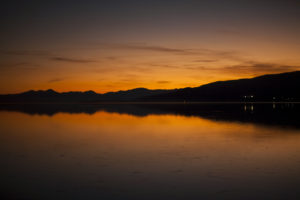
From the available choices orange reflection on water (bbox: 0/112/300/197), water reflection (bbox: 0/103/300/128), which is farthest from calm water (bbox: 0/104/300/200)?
water reflection (bbox: 0/103/300/128)

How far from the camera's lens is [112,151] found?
1522 cm

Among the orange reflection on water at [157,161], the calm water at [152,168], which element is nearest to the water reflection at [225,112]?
the orange reflection on water at [157,161]

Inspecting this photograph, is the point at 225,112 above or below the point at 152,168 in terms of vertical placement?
above

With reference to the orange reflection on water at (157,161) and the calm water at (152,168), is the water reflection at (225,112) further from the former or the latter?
the calm water at (152,168)

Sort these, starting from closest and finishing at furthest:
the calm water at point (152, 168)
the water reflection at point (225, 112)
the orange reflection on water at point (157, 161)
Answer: the calm water at point (152, 168)
the orange reflection on water at point (157, 161)
the water reflection at point (225, 112)

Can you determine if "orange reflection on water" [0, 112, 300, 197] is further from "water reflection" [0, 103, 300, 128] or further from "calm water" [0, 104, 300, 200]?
"water reflection" [0, 103, 300, 128]

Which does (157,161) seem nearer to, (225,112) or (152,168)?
(152,168)

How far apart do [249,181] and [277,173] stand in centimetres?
169

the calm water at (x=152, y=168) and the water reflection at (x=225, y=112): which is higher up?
the water reflection at (x=225, y=112)

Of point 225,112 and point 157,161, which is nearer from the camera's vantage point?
point 157,161

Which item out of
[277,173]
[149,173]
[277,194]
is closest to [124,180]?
[149,173]

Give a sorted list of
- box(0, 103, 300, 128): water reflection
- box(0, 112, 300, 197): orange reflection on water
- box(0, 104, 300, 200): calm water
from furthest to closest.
→ box(0, 103, 300, 128): water reflection, box(0, 112, 300, 197): orange reflection on water, box(0, 104, 300, 200): calm water

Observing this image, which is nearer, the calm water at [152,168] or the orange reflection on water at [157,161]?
the calm water at [152,168]

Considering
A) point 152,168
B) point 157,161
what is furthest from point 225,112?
point 152,168
